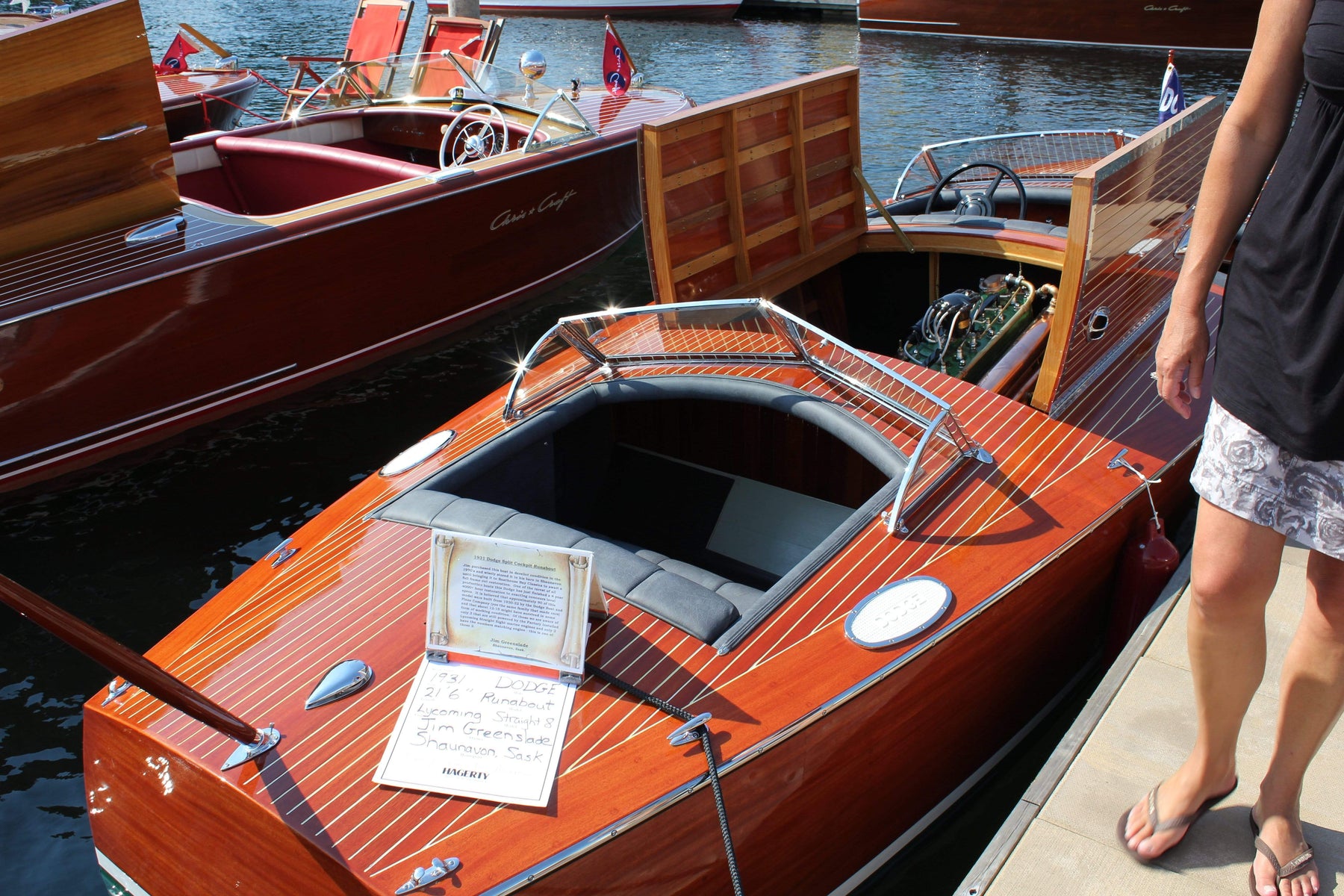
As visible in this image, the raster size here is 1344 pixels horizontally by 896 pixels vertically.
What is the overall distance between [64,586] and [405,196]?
8.37 ft

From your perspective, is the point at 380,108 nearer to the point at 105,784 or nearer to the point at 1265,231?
the point at 105,784

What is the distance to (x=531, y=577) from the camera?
1999mm

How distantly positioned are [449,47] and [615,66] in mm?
1352

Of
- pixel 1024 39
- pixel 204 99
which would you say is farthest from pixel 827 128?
pixel 1024 39

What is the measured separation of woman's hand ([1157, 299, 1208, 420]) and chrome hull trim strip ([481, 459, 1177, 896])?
773 millimetres

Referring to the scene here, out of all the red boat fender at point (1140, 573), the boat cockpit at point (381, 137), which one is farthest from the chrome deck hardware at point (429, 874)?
the boat cockpit at point (381, 137)

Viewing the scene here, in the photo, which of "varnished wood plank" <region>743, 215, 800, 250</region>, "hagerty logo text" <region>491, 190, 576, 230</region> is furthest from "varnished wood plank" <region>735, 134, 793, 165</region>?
"hagerty logo text" <region>491, 190, 576, 230</region>

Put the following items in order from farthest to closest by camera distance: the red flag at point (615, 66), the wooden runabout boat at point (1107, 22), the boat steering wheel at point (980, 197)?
the wooden runabout boat at point (1107, 22)
the red flag at point (615, 66)
the boat steering wheel at point (980, 197)

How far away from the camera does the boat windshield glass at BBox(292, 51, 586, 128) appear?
271 inches

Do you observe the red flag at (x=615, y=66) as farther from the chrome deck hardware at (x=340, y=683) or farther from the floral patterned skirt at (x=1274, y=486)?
the floral patterned skirt at (x=1274, y=486)

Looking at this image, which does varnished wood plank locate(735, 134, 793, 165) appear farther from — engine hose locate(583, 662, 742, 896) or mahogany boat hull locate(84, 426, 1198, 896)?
engine hose locate(583, 662, 742, 896)

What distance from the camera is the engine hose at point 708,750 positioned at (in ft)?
6.23

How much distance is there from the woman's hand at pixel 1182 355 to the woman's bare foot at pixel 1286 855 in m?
0.82

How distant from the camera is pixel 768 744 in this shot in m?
1.98
